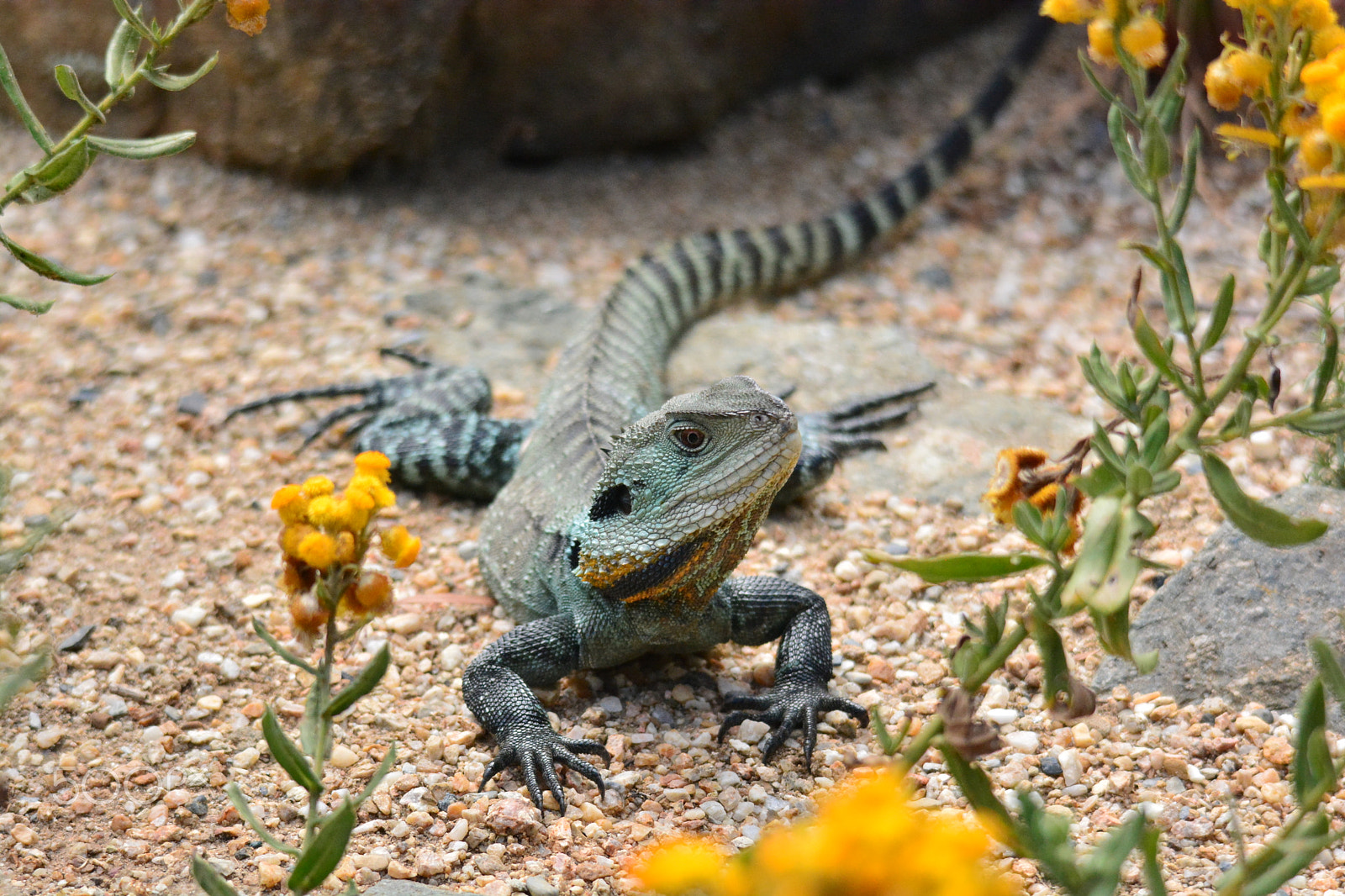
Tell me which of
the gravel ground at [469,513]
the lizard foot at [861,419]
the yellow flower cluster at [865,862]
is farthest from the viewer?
the lizard foot at [861,419]

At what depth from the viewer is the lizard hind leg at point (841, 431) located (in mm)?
4430

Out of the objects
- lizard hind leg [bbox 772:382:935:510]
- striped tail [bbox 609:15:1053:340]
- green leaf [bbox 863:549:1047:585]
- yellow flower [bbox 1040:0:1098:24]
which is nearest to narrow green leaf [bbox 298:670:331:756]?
green leaf [bbox 863:549:1047:585]

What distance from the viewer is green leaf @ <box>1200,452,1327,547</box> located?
182cm

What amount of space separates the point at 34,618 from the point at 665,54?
458 cm

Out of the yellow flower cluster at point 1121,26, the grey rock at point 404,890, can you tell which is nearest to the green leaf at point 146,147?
the grey rock at point 404,890

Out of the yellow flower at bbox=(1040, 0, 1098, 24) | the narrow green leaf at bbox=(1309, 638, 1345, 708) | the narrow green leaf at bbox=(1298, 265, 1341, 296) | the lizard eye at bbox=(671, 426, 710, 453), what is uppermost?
the yellow flower at bbox=(1040, 0, 1098, 24)

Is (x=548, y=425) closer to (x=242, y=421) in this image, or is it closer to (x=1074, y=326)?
(x=242, y=421)

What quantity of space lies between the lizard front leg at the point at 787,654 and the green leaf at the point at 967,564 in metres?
1.32

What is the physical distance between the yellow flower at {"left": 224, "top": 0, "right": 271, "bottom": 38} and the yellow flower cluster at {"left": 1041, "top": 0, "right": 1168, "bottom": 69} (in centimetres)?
150

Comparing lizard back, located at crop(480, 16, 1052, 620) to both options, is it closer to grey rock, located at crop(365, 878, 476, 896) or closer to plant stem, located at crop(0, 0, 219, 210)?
grey rock, located at crop(365, 878, 476, 896)

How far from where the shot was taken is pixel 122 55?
2.53 meters

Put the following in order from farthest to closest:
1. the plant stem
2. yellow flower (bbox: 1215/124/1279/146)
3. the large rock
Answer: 1. the large rock
2. the plant stem
3. yellow flower (bbox: 1215/124/1279/146)

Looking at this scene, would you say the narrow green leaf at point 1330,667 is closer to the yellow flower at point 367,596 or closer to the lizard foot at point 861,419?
the yellow flower at point 367,596

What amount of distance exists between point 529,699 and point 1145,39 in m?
2.25
